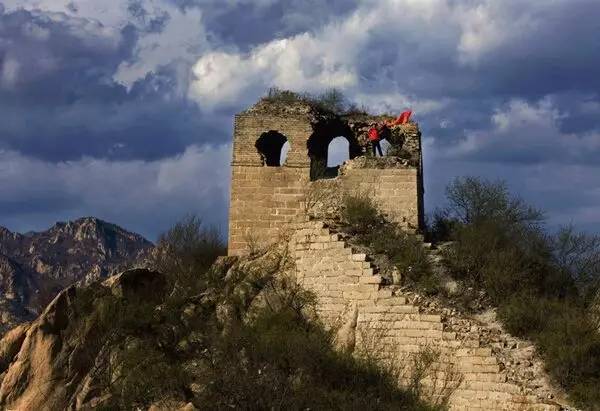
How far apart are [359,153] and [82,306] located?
8138 millimetres

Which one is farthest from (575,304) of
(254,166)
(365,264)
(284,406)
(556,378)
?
(254,166)

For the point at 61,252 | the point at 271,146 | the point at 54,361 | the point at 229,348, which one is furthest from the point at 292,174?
the point at 61,252

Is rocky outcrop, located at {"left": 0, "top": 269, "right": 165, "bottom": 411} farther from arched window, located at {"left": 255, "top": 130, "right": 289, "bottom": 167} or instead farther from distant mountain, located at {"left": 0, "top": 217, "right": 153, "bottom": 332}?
distant mountain, located at {"left": 0, "top": 217, "right": 153, "bottom": 332}

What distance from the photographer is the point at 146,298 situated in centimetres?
1747

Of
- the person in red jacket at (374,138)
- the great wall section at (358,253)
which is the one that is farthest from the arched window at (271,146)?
the person in red jacket at (374,138)

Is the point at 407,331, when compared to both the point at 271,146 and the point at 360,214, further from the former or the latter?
the point at 271,146

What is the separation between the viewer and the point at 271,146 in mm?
20781

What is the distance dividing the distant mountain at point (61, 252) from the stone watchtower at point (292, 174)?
3209 centimetres

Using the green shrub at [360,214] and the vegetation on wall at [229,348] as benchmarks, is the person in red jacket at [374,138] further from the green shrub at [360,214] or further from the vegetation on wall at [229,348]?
the vegetation on wall at [229,348]

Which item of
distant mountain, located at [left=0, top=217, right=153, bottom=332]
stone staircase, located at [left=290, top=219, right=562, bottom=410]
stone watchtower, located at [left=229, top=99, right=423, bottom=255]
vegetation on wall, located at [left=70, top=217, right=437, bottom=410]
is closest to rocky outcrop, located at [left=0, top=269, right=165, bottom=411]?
vegetation on wall, located at [left=70, top=217, right=437, bottom=410]

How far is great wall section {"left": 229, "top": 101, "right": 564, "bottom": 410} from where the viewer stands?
43.9 ft

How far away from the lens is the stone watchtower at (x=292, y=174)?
60.4ft

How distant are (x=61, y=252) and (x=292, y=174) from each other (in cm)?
4548

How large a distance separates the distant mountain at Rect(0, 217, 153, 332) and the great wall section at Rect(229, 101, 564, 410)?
3215cm
